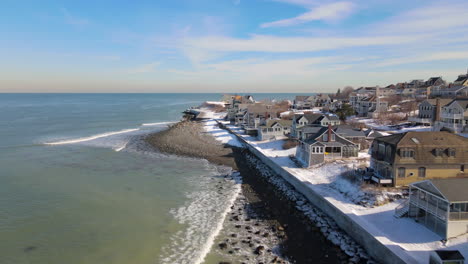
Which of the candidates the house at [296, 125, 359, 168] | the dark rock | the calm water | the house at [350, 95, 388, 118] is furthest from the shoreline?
the house at [350, 95, 388, 118]

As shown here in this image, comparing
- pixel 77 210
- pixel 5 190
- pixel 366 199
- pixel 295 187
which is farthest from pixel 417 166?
pixel 5 190

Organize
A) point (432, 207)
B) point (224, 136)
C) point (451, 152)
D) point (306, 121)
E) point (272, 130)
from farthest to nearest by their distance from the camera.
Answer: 1. point (224, 136)
2. point (272, 130)
3. point (306, 121)
4. point (451, 152)
5. point (432, 207)

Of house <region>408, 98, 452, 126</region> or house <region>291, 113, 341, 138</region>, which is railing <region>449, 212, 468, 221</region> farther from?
house <region>408, 98, 452, 126</region>

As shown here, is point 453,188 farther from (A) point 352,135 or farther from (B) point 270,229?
(A) point 352,135

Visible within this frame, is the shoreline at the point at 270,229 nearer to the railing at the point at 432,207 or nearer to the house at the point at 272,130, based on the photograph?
the railing at the point at 432,207

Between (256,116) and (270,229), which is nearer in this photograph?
(270,229)

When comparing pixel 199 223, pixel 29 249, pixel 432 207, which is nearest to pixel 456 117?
pixel 432 207
